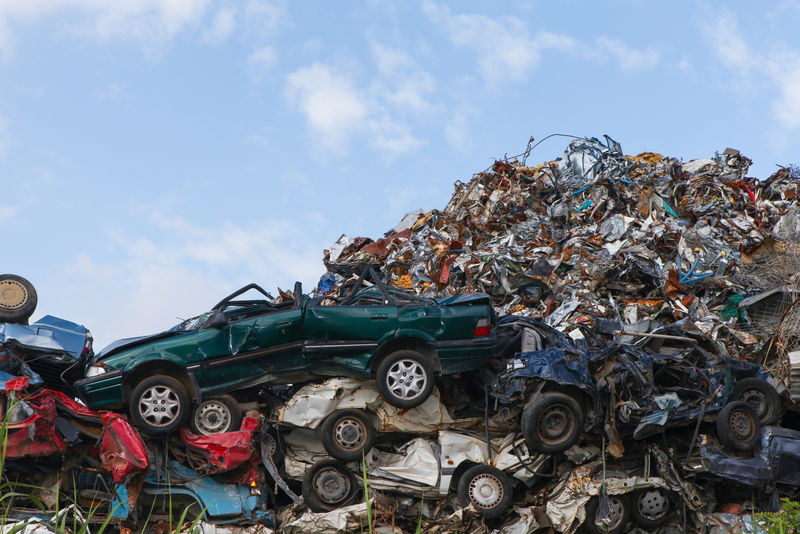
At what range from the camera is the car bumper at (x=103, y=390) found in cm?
921

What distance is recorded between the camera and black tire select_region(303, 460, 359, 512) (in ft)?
30.9

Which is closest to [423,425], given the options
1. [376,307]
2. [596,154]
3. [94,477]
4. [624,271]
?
[376,307]

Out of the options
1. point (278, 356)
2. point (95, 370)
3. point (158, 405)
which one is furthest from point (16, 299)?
point (278, 356)

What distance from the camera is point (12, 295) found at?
10227mm

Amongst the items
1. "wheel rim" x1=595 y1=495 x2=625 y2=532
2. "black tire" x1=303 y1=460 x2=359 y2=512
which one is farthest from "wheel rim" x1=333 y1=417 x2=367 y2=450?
"wheel rim" x1=595 y1=495 x2=625 y2=532

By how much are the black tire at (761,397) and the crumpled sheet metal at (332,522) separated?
5.14m

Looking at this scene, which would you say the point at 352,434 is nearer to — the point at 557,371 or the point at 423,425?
the point at 423,425

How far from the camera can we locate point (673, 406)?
9.65 meters

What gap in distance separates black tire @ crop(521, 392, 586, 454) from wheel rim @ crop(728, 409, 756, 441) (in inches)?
75.8

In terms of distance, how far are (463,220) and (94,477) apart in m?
11.0

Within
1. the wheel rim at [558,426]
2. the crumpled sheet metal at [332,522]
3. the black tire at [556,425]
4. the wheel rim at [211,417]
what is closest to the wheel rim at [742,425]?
the black tire at [556,425]

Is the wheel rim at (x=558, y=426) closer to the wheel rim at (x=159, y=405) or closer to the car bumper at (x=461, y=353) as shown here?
the car bumper at (x=461, y=353)

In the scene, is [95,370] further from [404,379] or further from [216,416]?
[404,379]

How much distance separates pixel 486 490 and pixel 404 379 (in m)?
1.64
